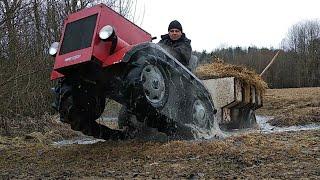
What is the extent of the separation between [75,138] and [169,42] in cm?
363

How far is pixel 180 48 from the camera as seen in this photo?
919 cm

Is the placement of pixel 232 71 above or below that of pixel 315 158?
above

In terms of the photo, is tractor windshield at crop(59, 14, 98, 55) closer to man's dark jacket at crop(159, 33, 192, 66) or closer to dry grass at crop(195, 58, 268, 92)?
man's dark jacket at crop(159, 33, 192, 66)

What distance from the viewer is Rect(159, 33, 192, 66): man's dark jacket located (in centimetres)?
916

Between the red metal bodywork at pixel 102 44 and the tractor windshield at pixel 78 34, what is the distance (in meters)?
0.07

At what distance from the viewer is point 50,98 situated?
16.0 metres

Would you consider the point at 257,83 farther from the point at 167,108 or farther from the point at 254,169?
the point at 254,169

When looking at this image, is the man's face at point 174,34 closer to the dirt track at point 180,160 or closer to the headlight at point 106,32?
the dirt track at point 180,160

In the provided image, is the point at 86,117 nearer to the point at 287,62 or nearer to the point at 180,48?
the point at 180,48

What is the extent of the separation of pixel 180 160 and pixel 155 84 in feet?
5.67

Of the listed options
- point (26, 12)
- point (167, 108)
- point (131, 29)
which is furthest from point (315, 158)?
point (26, 12)

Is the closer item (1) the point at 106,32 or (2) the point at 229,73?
(1) the point at 106,32

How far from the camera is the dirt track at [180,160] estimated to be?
5.06 meters

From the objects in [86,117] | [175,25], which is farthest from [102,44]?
[175,25]
